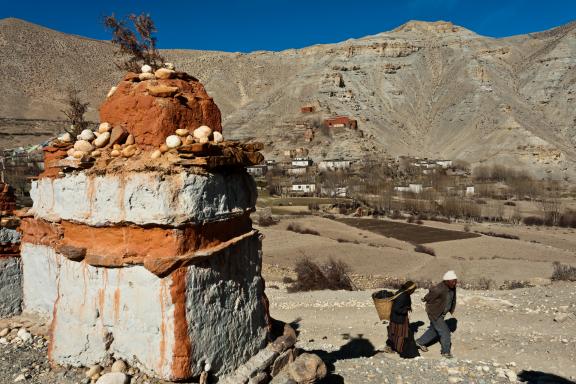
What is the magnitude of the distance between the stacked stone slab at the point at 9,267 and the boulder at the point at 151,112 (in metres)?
3.54

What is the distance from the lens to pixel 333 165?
2680 inches

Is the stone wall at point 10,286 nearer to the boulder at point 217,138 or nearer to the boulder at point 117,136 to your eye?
the boulder at point 117,136

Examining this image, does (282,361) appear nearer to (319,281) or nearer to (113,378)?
(113,378)

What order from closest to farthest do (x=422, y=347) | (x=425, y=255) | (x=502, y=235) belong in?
1. (x=422, y=347)
2. (x=425, y=255)
3. (x=502, y=235)

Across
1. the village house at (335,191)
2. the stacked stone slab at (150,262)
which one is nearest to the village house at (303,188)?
the village house at (335,191)

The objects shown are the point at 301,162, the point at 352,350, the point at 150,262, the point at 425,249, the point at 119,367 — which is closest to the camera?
the point at 150,262

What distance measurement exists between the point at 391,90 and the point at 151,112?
4107 inches

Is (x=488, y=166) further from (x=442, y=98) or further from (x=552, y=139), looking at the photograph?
(x=442, y=98)

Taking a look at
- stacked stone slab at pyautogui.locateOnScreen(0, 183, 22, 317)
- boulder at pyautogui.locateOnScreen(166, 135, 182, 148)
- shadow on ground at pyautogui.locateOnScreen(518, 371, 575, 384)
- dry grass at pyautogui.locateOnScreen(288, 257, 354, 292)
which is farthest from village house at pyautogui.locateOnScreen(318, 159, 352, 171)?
boulder at pyautogui.locateOnScreen(166, 135, 182, 148)

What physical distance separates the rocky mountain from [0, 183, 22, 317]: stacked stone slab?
69450mm

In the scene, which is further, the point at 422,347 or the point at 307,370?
the point at 422,347

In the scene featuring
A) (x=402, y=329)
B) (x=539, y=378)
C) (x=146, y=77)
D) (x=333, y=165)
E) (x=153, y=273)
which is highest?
A: (x=333, y=165)

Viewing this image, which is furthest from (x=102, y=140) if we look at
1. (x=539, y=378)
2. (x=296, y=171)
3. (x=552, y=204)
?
(x=296, y=171)

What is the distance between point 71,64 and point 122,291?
119415mm
